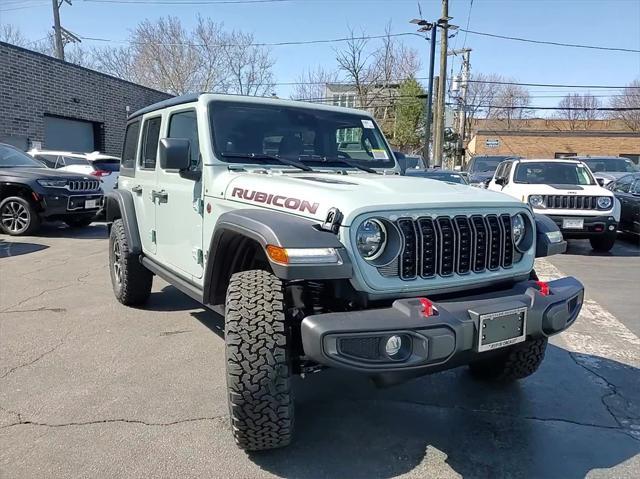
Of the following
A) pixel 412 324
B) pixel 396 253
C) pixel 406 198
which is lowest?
pixel 412 324

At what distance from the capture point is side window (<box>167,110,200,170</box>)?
3.72m

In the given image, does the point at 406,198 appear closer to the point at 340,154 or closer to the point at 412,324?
the point at 412,324

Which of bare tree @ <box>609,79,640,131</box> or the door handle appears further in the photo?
bare tree @ <box>609,79,640,131</box>

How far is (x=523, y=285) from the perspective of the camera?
299cm

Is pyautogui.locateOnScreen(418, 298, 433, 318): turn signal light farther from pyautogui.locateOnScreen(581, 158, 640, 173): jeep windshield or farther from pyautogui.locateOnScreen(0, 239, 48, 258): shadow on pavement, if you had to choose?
pyautogui.locateOnScreen(581, 158, 640, 173): jeep windshield

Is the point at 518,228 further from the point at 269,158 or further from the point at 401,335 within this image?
the point at 269,158

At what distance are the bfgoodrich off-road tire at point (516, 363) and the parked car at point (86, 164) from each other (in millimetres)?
10495

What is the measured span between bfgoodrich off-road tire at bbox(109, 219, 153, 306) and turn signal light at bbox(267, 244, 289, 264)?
276cm

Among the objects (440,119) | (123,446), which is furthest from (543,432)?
(440,119)

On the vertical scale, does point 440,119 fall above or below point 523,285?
above

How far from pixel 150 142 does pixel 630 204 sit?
924 centimetres

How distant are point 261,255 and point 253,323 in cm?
58

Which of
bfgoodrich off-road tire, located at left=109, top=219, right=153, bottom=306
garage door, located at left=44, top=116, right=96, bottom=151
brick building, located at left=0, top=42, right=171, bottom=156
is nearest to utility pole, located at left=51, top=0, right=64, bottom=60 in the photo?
brick building, located at left=0, top=42, right=171, bottom=156

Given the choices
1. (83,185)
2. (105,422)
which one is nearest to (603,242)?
(105,422)
